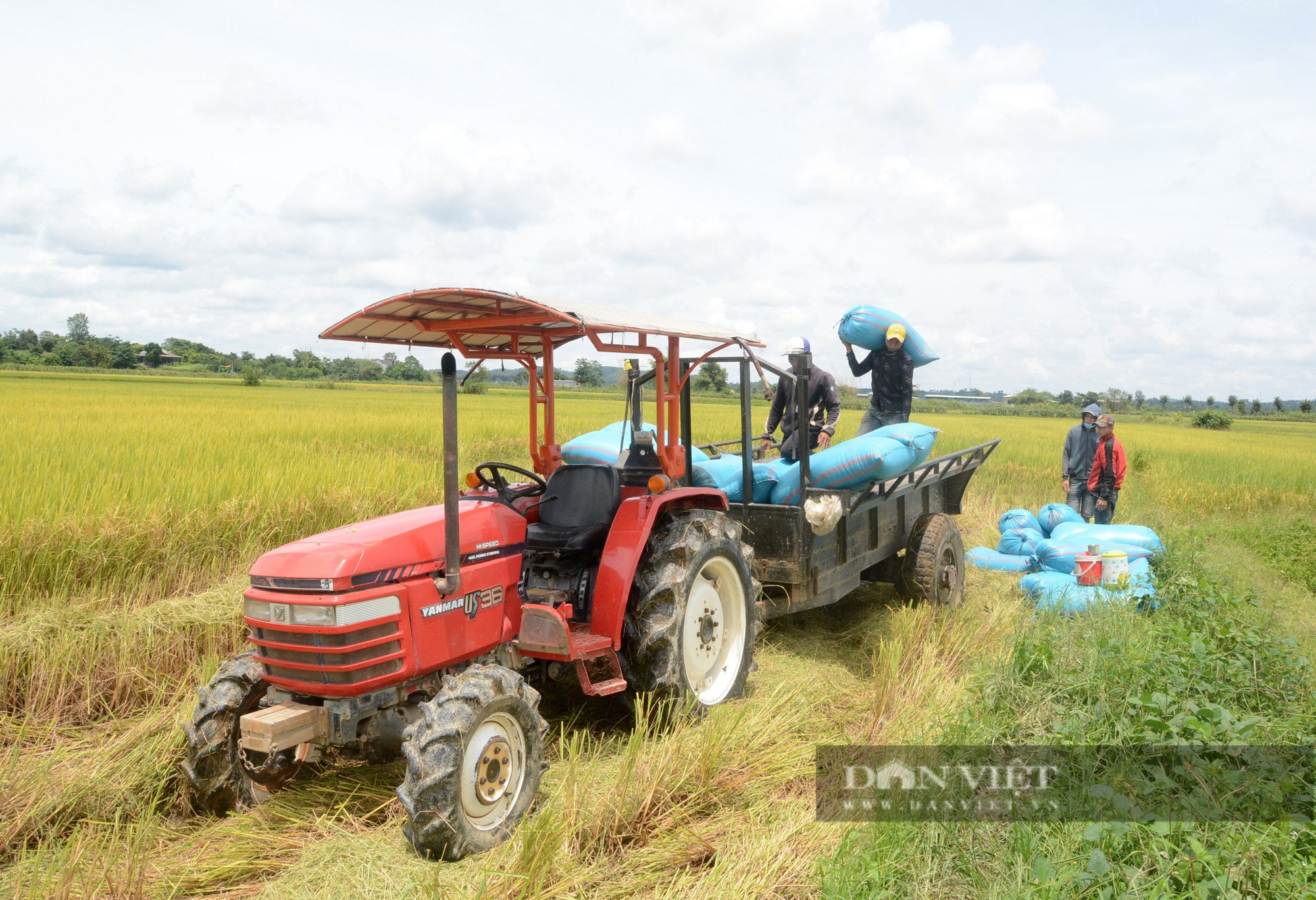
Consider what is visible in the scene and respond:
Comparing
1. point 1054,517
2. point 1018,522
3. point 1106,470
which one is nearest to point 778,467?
point 1018,522

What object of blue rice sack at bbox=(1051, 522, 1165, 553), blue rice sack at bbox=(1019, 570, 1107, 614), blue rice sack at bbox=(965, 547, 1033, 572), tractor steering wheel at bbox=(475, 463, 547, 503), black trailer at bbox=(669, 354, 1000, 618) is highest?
tractor steering wheel at bbox=(475, 463, 547, 503)

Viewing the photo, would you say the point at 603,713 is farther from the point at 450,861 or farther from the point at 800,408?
the point at 800,408

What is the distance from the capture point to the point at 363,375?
49.1 metres

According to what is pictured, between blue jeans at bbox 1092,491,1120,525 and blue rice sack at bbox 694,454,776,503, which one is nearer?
blue rice sack at bbox 694,454,776,503

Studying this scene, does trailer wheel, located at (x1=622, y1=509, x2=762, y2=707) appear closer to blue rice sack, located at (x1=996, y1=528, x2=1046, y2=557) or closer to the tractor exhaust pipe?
the tractor exhaust pipe

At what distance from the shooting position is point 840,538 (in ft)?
16.9

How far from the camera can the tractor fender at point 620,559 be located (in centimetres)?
380

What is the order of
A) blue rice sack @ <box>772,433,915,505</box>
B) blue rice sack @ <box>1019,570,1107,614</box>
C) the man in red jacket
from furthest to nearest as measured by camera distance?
the man in red jacket < blue rice sack @ <box>1019,570,1107,614</box> < blue rice sack @ <box>772,433,915,505</box>

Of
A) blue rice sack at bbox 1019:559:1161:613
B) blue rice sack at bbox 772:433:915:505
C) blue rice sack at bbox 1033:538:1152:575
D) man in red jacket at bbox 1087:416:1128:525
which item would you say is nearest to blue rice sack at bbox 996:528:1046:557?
blue rice sack at bbox 1033:538:1152:575

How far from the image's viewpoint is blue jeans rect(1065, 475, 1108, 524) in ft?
31.7

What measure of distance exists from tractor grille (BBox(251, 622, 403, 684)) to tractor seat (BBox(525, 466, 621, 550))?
40.1 inches

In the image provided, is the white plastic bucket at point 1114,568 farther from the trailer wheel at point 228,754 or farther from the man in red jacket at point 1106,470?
the trailer wheel at point 228,754

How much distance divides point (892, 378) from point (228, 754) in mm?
5615

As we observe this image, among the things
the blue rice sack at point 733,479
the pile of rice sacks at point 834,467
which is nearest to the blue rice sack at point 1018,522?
the pile of rice sacks at point 834,467
